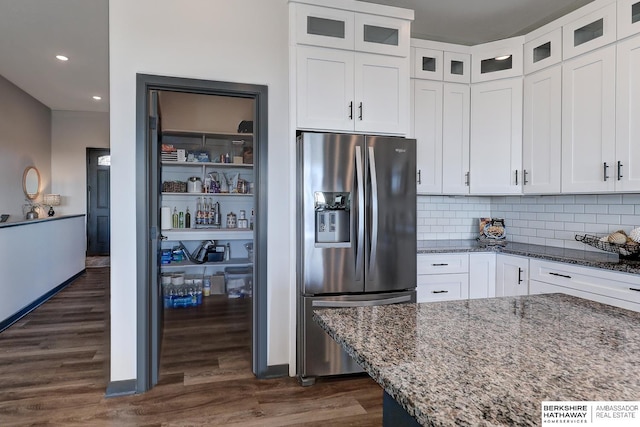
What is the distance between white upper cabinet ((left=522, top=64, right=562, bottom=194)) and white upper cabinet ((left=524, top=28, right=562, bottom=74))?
2.1 inches

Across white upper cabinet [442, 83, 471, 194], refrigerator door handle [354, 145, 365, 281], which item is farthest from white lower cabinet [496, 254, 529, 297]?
refrigerator door handle [354, 145, 365, 281]

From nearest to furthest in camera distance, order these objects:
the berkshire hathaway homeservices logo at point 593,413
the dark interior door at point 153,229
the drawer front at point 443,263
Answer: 1. the berkshire hathaway homeservices logo at point 593,413
2. the dark interior door at point 153,229
3. the drawer front at point 443,263

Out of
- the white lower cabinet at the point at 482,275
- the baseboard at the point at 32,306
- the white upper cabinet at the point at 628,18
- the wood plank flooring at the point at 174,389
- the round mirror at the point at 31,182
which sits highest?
the white upper cabinet at the point at 628,18

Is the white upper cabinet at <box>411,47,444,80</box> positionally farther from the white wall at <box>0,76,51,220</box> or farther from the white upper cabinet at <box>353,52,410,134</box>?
the white wall at <box>0,76,51,220</box>

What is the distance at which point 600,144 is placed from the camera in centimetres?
262

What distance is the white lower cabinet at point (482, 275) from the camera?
10.2 feet

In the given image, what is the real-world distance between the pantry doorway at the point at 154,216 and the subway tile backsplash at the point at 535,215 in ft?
5.53

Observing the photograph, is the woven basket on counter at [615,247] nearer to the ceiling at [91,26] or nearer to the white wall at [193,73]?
the ceiling at [91,26]

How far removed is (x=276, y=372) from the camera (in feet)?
8.84

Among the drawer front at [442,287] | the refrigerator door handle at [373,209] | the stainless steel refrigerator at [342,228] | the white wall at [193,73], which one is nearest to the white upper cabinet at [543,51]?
the stainless steel refrigerator at [342,228]

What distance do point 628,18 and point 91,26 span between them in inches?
177

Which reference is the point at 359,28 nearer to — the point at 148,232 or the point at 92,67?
the point at 148,232

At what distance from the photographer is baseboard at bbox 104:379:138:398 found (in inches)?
94.3

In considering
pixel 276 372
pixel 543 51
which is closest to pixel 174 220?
pixel 276 372
